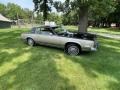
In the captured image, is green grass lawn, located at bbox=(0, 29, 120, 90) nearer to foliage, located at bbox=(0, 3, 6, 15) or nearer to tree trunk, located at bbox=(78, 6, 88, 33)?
tree trunk, located at bbox=(78, 6, 88, 33)

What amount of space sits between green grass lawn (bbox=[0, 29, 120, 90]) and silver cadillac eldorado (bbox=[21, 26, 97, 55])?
403mm

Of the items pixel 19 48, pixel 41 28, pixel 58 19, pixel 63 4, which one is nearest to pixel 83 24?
pixel 63 4

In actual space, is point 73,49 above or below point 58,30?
below

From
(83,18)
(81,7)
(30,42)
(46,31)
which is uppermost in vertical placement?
(81,7)

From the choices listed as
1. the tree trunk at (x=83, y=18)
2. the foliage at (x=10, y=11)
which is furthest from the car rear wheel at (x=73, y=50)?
the foliage at (x=10, y=11)

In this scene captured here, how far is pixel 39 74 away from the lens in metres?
7.75

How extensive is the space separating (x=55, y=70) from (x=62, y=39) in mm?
2515

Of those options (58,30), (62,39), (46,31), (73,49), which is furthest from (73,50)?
(46,31)

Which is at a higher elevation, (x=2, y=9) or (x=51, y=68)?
(x=2, y=9)

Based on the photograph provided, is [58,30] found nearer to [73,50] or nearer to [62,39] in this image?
[62,39]

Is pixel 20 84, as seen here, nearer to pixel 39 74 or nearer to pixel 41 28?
pixel 39 74

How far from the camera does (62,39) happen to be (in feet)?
33.4

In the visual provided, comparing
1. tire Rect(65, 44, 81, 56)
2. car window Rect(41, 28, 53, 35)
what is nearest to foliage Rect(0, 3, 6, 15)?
car window Rect(41, 28, 53, 35)

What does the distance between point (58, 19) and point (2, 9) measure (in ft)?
112
